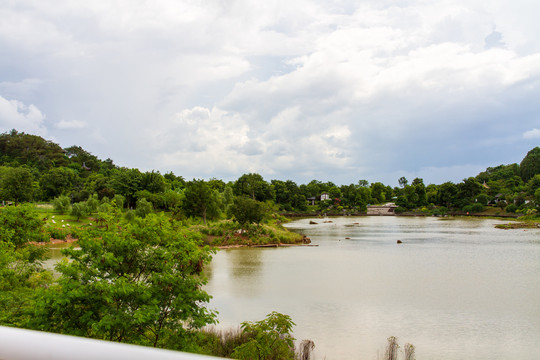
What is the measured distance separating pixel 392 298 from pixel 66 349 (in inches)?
557

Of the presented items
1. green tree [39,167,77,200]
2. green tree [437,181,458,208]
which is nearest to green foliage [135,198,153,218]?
green tree [39,167,77,200]

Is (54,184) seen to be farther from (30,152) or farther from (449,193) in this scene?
(449,193)

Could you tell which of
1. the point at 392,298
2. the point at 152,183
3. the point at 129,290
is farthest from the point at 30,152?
the point at 129,290

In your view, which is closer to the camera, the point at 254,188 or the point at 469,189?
the point at 469,189

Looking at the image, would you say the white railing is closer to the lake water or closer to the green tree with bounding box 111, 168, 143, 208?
the lake water

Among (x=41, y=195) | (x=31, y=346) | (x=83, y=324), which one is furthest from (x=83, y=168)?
(x=31, y=346)

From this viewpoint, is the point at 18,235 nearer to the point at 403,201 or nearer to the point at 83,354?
the point at 83,354

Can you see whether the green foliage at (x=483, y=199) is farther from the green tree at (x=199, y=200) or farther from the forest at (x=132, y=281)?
the green tree at (x=199, y=200)

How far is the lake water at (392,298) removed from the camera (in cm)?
969

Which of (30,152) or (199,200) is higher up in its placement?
(30,152)

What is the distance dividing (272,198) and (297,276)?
60509mm

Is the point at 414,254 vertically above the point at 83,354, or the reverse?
the point at 83,354

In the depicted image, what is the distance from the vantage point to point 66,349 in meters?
1.43

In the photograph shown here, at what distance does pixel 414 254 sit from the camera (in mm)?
25984
